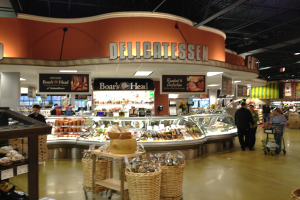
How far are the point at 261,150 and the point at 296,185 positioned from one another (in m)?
3.81

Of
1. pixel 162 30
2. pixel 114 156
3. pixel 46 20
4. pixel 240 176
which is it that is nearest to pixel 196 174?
pixel 240 176

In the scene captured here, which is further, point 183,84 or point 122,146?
point 183,84

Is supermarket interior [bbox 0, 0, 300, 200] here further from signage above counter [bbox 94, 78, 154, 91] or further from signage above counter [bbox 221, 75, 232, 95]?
signage above counter [bbox 94, 78, 154, 91]

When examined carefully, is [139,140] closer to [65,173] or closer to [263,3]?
[65,173]

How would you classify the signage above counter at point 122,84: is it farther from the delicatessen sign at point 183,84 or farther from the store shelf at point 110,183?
the store shelf at point 110,183

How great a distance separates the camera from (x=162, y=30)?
25.5ft

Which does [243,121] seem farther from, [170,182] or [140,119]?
[170,182]

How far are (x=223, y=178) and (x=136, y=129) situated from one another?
293 cm

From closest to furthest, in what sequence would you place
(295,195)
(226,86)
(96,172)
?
(295,195) → (96,172) → (226,86)

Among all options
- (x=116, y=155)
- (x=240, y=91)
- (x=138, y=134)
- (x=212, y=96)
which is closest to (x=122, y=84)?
(x=138, y=134)

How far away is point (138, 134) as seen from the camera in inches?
273

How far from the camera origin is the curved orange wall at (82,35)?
766cm

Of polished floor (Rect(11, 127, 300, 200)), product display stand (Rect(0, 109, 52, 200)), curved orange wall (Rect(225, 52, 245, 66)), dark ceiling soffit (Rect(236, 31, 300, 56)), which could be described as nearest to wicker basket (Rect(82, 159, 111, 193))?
polished floor (Rect(11, 127, 300, 200))

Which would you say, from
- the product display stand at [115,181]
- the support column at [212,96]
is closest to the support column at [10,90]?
the product display stand at [115,181]
